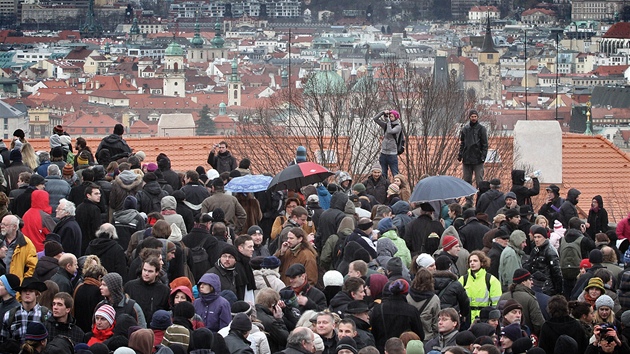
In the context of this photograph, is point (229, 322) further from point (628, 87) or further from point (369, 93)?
point (628, 87)

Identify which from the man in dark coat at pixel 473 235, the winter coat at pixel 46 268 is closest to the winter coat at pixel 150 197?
the winter coat at pixel 46 268

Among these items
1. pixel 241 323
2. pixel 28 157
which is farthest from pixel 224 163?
pixel 241 323

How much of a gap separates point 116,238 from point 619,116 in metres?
102

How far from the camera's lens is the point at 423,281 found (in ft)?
24.2

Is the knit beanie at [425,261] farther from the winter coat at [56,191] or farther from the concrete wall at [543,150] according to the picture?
the concrete wall at [543,150]

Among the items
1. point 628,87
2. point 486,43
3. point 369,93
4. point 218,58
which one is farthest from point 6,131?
point 218,58

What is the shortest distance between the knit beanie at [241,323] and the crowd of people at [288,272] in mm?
12

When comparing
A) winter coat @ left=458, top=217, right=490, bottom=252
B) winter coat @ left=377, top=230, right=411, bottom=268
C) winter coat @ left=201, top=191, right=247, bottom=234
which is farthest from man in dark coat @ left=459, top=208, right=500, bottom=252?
winter coat @ left=201, top=191, right=247, bottom=234

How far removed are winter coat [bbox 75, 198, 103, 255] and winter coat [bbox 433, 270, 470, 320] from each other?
91.1 inches

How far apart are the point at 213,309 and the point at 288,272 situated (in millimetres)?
550

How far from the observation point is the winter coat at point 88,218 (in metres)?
8.96

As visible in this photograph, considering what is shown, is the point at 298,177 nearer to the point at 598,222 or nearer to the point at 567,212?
the point at 567,212

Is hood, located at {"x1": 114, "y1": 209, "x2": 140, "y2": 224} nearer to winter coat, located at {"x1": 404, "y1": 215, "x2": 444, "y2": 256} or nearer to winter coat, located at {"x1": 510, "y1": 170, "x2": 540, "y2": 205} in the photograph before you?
winter coat, located at {"x1": 404, "y1": 215, "x2": 444, "y2": 256}

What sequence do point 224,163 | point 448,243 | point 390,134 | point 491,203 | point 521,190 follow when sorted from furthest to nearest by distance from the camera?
point 390,134
point 224,163
point 521,190
point 491,203
point 448,243
